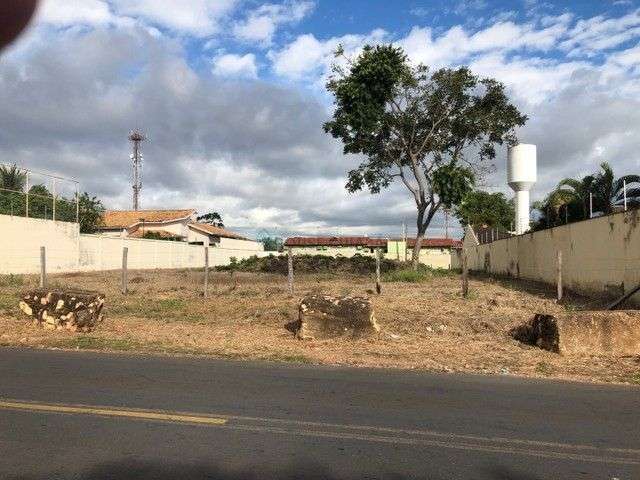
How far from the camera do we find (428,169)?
3284 centimetres

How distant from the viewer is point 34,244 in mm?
29500

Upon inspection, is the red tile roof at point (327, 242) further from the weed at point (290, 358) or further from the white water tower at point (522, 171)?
the weed at point (290, 358)

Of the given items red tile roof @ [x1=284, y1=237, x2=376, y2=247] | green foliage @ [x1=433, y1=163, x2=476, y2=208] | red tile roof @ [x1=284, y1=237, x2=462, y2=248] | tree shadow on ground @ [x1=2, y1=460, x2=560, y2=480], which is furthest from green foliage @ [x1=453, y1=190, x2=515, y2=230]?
tree shadow on ground @ [x1=2, y1=460, x2=560, y2=480]

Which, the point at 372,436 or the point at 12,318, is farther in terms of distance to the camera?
the point at 12,318

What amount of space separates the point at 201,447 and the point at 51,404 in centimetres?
228

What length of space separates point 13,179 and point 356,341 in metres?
23.4

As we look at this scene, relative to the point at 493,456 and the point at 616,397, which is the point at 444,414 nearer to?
the point at 493,456

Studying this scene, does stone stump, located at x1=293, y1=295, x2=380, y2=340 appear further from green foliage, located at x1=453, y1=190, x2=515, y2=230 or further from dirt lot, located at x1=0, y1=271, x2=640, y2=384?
green foliage, located at x1=453, y1=190, x2=515, y2=230

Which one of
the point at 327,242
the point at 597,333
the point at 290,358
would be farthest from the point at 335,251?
the point at 290,358

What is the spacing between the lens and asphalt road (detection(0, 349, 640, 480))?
4.70 metres

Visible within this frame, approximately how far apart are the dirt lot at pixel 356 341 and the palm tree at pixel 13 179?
12.4m

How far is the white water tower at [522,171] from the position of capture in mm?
35438

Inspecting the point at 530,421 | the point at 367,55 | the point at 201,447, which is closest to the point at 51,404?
the point at 201,447

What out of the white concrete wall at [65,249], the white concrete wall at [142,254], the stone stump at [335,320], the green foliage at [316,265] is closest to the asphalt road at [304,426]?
the stone stump at [335,320]
